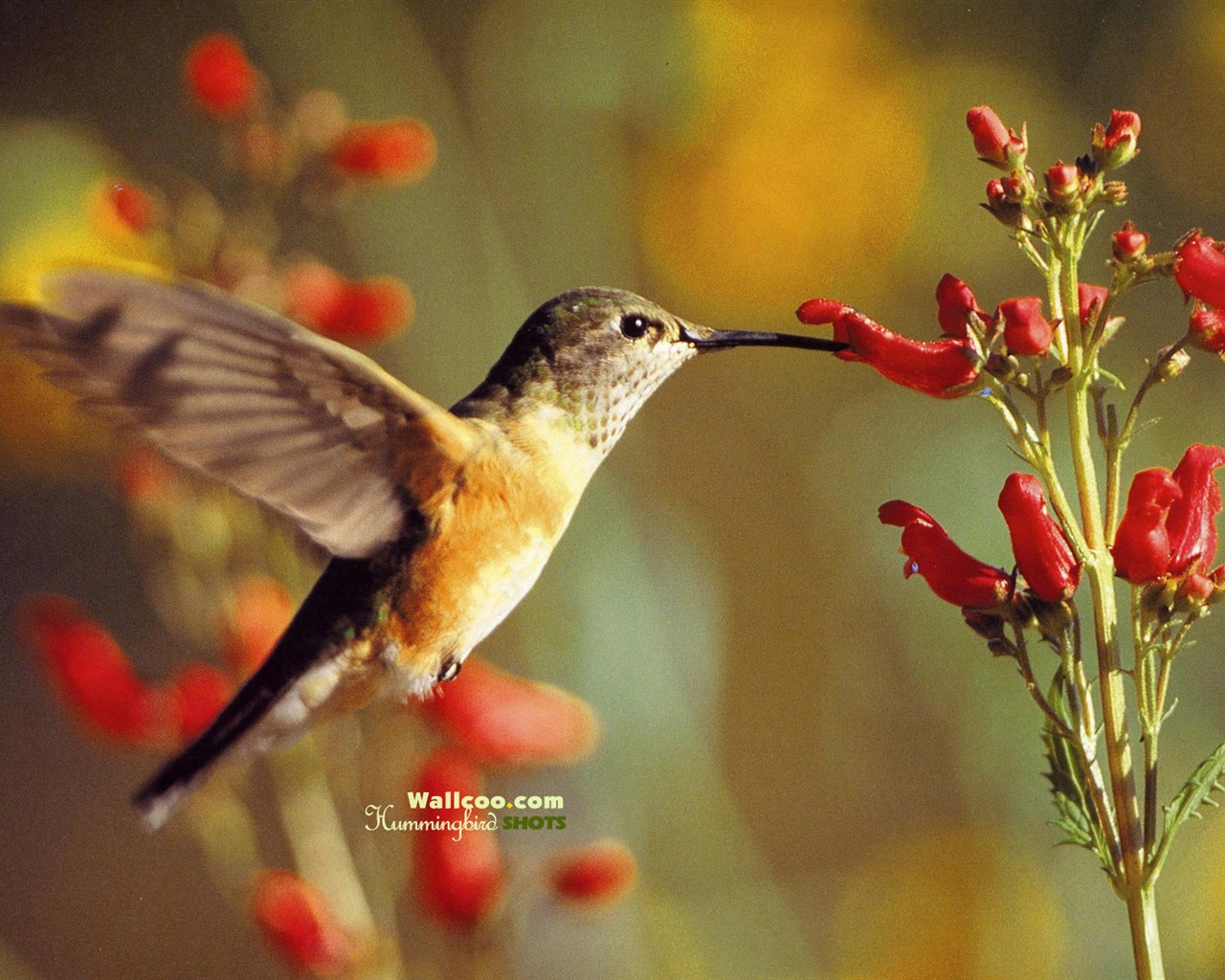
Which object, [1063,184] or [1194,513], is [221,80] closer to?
[1063,184]

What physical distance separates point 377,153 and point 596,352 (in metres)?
0.43

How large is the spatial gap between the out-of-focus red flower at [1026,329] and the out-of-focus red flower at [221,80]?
2.96ft

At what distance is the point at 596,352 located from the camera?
966mm

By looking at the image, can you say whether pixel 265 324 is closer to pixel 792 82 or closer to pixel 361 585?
pixel 361 585

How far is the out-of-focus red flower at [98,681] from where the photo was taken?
48.6 inches

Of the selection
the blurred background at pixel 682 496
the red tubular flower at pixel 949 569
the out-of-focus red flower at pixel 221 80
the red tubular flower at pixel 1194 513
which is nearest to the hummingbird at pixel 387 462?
the red tubular flower at pixel 949 569

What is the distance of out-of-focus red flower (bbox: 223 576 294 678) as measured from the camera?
125 centimetres

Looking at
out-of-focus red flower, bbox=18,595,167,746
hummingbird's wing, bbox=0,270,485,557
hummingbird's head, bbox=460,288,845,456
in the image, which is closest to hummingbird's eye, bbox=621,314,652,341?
hummingbird's head, bbox=460,288,845,456

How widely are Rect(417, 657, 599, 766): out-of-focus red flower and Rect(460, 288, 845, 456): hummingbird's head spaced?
15.0 inches

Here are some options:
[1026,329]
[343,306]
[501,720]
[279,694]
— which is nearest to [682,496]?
[501,720]

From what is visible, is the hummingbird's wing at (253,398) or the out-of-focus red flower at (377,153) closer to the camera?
the hummingbird's wing at (253,398)

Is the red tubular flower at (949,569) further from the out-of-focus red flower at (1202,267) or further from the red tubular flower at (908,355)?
the out-of-focus red flower at (1202,267)

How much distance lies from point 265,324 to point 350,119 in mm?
660

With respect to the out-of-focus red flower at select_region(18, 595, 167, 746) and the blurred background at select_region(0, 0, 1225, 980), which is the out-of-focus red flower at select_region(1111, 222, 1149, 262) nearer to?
the blurred background at select_region(0, 0, 1225, 980)
